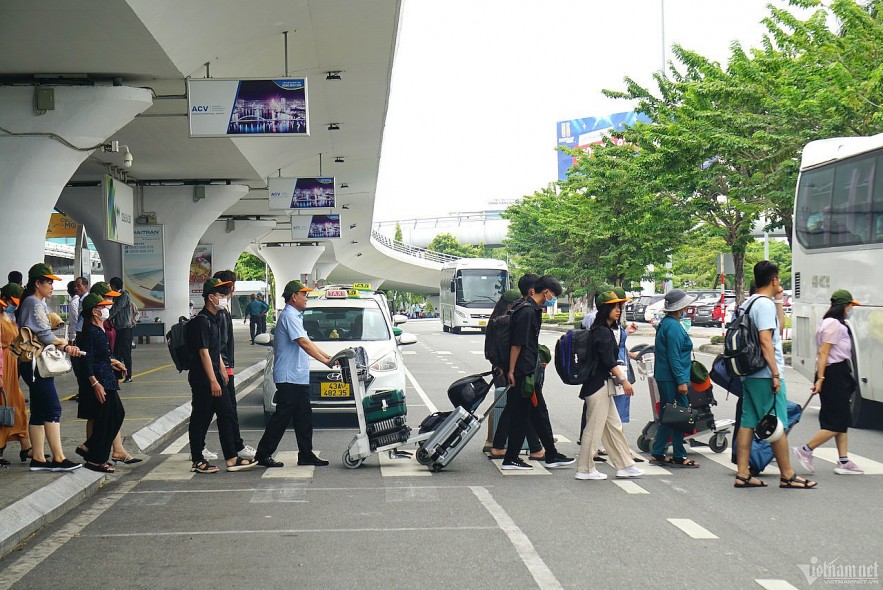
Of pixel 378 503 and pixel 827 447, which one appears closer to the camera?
pixel 378 503

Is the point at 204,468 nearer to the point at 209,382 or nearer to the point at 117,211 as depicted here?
the point at 209,382

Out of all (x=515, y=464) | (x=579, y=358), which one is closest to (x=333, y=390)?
(x=515, y=464)

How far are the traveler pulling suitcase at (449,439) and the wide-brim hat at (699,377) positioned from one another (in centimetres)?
218

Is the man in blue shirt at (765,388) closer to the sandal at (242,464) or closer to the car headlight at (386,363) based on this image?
the sandal at (242,464)

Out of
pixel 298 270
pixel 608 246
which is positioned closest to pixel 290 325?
pixel 608 246

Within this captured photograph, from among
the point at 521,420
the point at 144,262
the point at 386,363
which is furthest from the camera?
the point at 144,262

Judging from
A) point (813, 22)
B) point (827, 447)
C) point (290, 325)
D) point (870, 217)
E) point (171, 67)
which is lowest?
point (827, 447)

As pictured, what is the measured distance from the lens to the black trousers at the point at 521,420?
388 inches

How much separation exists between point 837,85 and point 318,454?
13.7m

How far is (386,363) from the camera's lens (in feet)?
43.8

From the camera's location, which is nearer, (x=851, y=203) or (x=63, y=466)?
(x=63, y=466)

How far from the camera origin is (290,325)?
10.0 meters

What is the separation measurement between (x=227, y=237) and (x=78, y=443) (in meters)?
35.6

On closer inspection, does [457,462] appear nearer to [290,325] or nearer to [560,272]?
[290,325]
